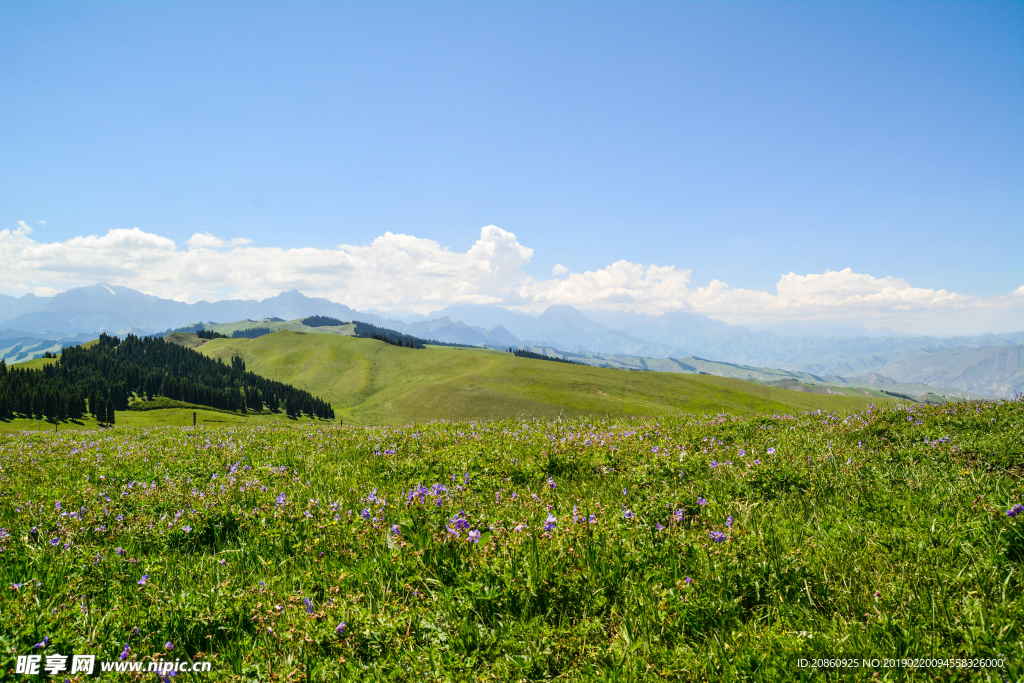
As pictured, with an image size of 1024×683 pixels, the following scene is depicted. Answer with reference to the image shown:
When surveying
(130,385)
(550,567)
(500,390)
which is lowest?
(130,385)

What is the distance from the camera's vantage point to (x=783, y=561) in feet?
13.6

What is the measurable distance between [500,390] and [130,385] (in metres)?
134

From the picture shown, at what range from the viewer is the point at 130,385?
156m

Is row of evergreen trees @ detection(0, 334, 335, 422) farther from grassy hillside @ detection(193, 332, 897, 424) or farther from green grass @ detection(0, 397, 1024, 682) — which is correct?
green grass @ detection(0, 397, 1024, 682)

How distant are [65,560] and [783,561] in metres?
7.57

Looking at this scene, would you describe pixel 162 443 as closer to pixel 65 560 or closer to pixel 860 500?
pixel 65 560

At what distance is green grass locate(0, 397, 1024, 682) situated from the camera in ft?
10.6

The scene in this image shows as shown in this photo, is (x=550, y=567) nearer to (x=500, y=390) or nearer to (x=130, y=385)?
(x=500, y=390)

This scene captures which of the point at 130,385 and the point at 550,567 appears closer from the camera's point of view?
the point at 550,567

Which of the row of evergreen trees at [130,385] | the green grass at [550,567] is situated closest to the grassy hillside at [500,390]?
the row of evergreen trees at [130,385]

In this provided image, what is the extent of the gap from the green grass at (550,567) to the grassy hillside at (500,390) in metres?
97.9

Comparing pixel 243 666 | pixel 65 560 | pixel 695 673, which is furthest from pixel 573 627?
pixel 65 560

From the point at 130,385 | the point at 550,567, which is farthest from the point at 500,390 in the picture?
the point at 550,567

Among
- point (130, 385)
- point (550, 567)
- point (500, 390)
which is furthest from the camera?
point (130, 385)
